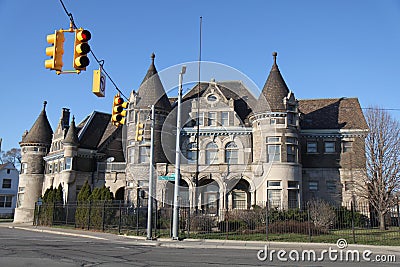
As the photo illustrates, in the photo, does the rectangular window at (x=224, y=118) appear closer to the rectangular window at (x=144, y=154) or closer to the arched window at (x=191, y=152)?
the arched window at (x=191, y=152)

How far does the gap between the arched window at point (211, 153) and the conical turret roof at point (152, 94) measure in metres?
5.61

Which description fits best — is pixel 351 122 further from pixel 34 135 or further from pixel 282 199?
pixel 34 135

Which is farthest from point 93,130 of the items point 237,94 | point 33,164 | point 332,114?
point 332,114

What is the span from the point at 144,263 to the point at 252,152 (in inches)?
1075

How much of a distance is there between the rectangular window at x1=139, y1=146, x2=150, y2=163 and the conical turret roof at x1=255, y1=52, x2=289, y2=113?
1118 centimetres

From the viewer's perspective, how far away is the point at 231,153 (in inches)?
1569

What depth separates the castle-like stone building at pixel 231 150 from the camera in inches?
1427

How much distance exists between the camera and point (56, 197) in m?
38.8

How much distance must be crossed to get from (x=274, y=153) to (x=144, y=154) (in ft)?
40.6

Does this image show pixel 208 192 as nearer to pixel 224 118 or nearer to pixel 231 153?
pixel 231 153

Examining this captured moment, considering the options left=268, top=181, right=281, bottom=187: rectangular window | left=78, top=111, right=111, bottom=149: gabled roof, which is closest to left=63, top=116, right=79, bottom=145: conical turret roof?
left=78, top=111, right=111, bottom=149: gabled roof

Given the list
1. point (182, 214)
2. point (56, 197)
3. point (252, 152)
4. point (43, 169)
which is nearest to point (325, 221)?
point (182, 214)

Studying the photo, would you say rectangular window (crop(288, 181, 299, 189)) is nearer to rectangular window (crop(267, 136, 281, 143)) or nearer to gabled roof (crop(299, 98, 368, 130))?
rectangular window (crop(267, 136, 281, 143))

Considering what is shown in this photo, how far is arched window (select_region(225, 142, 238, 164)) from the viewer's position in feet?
130
